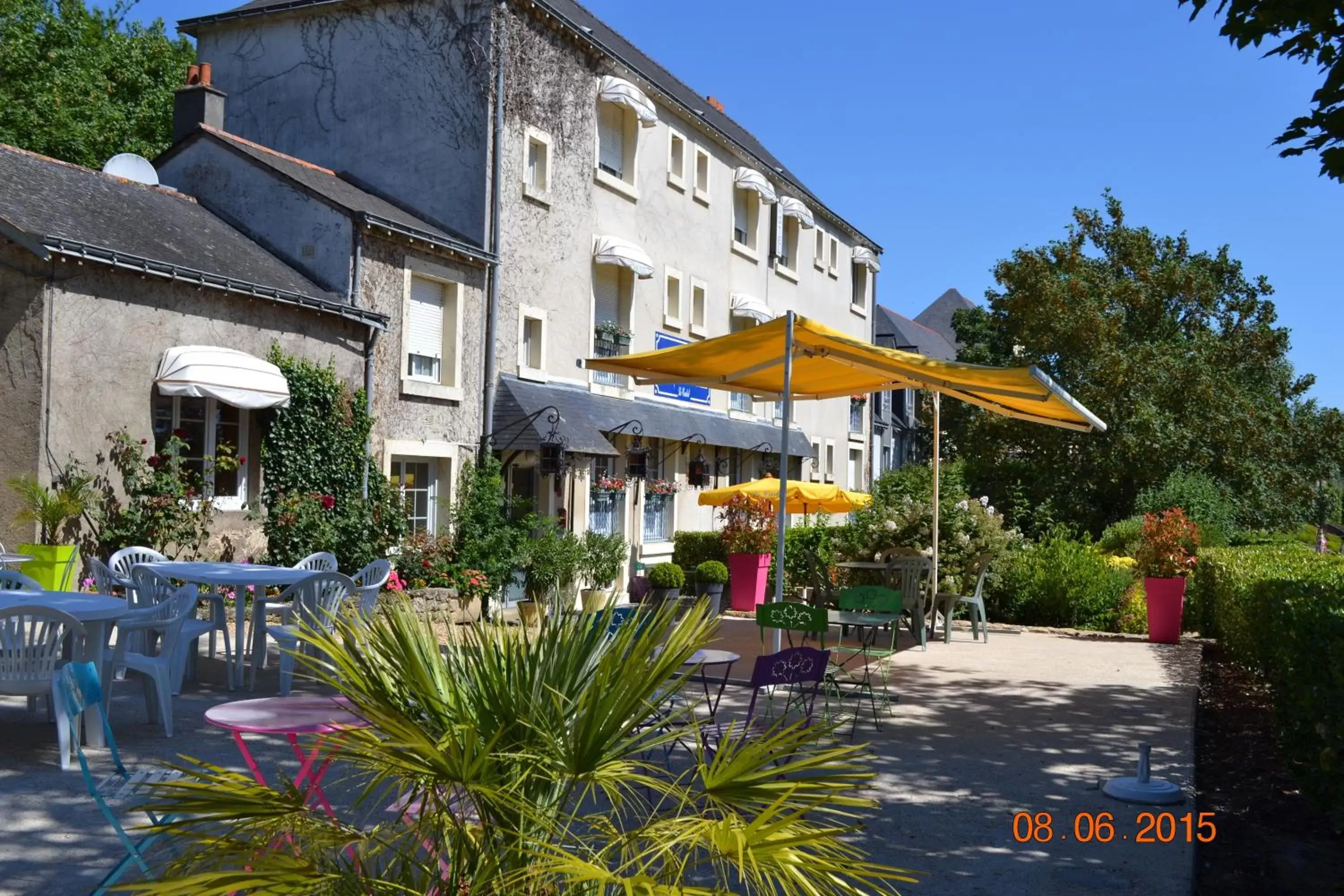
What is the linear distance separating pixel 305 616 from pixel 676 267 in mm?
13959

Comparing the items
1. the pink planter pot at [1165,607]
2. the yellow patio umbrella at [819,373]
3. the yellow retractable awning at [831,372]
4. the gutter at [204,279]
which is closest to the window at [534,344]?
the gutter at [204,279]

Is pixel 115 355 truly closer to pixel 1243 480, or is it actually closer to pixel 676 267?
pixel 676 267

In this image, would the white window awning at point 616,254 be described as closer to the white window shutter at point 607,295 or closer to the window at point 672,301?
the white window shutter at point 607,295

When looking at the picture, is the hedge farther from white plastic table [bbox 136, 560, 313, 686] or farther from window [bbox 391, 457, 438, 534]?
window [bbox 391, 457, 438, 534]

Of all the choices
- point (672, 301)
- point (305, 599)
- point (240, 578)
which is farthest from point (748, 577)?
point (240, 578)

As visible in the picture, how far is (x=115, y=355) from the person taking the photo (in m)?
11.6

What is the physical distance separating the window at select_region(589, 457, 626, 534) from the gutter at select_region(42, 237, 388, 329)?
201 inches

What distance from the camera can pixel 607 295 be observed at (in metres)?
19.5

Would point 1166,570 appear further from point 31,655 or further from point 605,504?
point 31,655

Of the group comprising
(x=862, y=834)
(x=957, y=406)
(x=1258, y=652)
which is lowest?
(x=862, y=834)

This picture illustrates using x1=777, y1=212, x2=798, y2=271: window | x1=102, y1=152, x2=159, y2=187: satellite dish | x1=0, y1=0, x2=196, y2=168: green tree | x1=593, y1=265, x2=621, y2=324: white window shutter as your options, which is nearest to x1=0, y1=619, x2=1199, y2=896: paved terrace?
x1=102, y1=152, x2=159, y2=187: satellite dish

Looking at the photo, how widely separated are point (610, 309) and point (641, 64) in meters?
7.13

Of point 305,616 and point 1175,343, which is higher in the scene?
point 1175,343

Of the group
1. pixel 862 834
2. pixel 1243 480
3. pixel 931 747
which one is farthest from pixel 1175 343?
pixel 862 834
